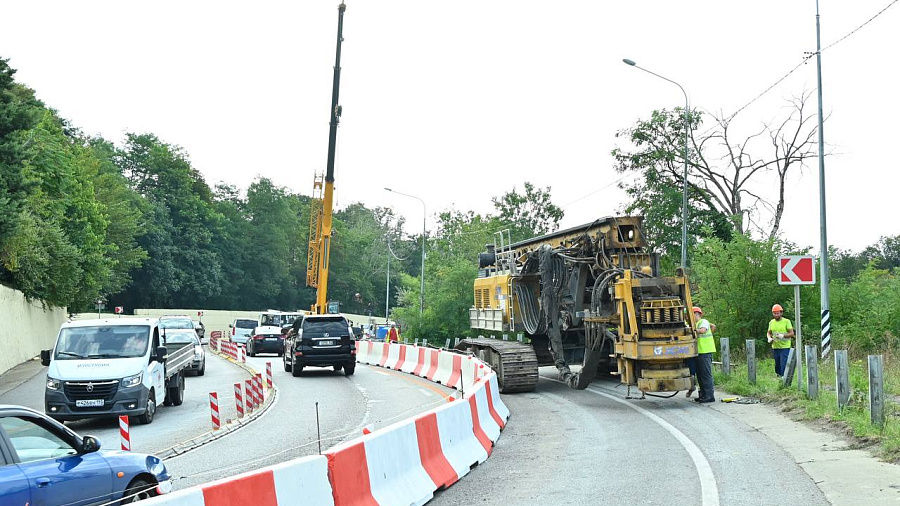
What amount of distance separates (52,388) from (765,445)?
465 inches

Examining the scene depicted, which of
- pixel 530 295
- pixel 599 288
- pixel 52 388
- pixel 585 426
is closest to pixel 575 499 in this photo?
pixel 585 426

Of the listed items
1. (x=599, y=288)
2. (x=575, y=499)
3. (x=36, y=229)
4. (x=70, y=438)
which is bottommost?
(x=575, y=499)

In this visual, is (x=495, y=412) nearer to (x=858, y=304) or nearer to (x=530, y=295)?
(x=530, y=295)

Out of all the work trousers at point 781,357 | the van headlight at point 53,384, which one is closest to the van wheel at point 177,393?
the van headlight at point 53,384

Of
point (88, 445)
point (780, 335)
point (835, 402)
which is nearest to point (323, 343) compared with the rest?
point (780, 335)

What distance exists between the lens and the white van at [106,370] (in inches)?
623

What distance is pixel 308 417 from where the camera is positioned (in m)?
16.7

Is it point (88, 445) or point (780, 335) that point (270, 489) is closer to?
point (88, 445)

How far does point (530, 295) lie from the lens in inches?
861

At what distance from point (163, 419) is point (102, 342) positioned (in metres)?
1.86

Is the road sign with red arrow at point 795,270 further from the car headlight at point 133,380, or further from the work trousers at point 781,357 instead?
the car headlight at point 133,380

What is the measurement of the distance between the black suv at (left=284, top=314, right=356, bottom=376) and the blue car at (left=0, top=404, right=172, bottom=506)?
18.9 metres

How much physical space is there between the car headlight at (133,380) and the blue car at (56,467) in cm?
917

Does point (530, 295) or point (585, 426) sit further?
point (530, 295)
